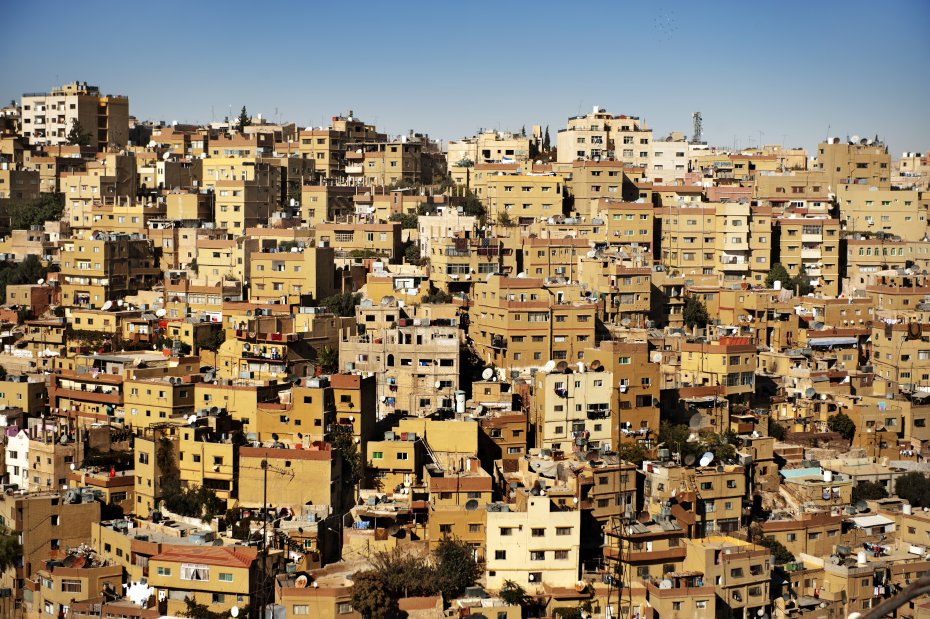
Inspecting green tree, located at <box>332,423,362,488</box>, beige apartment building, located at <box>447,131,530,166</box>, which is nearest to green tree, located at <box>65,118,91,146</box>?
beige apartment building, located at <box>447,131,530,166</box>

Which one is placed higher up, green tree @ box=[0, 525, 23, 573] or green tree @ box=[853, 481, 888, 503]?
green tree @ box=[853, 481, 888, 503]

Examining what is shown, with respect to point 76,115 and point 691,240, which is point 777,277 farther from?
point 76,115

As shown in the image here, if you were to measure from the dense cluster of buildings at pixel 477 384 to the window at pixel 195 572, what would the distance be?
4 centimetres

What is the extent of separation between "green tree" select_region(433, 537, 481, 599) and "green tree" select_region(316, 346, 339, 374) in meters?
5.52

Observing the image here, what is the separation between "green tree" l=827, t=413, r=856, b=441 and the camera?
23.0m

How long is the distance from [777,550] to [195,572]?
7.35 meters

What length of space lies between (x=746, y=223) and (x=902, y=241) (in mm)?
3895

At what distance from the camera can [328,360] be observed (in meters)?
22.3

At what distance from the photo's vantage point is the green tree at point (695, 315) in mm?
26547

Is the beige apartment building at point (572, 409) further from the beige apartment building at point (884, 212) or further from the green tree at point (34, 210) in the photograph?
the green tree at point (34, 210)

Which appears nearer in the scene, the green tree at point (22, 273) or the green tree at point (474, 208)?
the green tree at point (22, 273)

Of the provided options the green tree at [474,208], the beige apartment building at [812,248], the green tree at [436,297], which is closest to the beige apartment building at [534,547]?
the green tree at [436,297]

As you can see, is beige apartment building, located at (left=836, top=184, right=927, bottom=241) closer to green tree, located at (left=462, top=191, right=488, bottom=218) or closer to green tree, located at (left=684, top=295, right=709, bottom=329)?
green tree, located at (left=684, top=295, right=709, bottom=329)

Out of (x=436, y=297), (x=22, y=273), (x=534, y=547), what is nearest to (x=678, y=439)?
(x=534, y=547)
